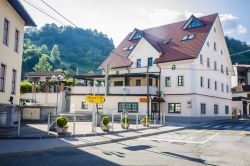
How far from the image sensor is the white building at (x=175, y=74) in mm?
35406

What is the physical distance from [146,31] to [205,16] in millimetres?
11031

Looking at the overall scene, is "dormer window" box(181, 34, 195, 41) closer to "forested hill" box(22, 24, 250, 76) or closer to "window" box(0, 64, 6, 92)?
"window" box(0, 64, 6, 92)

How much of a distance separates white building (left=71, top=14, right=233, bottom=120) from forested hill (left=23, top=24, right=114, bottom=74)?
85.9 metres

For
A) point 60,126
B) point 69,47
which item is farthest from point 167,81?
point 69,47

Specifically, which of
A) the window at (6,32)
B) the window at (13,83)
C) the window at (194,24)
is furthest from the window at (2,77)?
the window at (194,24)

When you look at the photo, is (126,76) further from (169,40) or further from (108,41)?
(108,41)

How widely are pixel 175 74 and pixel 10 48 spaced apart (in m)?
23.6

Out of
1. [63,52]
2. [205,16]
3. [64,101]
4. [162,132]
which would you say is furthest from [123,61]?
[63,52]

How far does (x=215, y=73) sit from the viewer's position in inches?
1651

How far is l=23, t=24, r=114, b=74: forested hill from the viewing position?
129m

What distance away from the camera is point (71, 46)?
5591 inches

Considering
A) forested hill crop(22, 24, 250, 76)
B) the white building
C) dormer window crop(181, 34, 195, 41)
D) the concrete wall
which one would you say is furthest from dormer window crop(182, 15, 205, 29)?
forested hill crop(22, 24, 250, 76)

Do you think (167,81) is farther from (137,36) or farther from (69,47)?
(69,47)

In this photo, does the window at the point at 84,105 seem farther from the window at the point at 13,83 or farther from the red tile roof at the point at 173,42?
the window at the point at 13,83
